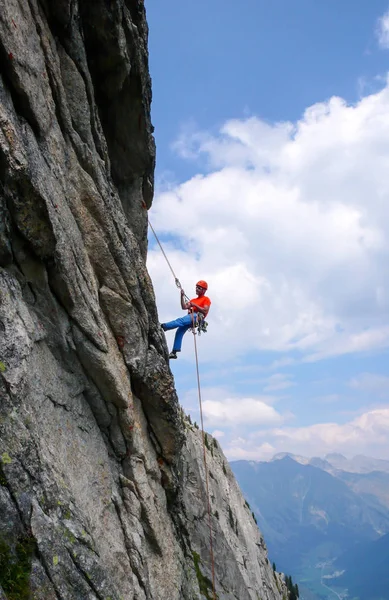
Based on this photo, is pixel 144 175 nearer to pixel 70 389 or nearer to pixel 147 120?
pixel 147 120

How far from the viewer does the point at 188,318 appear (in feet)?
62.4

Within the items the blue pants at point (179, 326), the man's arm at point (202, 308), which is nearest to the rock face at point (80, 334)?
the blue pants at point (179, 326)

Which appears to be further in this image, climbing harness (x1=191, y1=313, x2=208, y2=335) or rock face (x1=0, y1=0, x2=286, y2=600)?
climbing harness (x1=191, y1=313, x2=208, y2=335)

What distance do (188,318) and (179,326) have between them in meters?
0.50

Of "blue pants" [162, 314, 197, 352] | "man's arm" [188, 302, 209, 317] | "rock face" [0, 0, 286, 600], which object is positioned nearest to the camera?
"rock face" [0, 0, 286, 600]

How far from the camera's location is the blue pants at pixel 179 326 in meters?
18.8

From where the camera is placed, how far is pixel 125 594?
10.7m

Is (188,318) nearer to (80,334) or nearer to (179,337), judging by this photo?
(179,337)

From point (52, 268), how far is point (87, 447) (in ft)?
14.5

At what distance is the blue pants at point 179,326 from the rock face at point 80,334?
3023 mm

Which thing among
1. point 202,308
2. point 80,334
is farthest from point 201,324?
point 80,334

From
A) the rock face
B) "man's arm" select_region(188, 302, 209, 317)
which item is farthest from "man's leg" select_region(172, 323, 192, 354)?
the rock face

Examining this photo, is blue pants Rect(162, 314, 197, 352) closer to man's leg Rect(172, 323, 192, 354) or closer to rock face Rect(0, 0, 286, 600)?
man's leg Rect(172, 323, 192, 354)

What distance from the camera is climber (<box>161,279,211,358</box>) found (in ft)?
61.8
